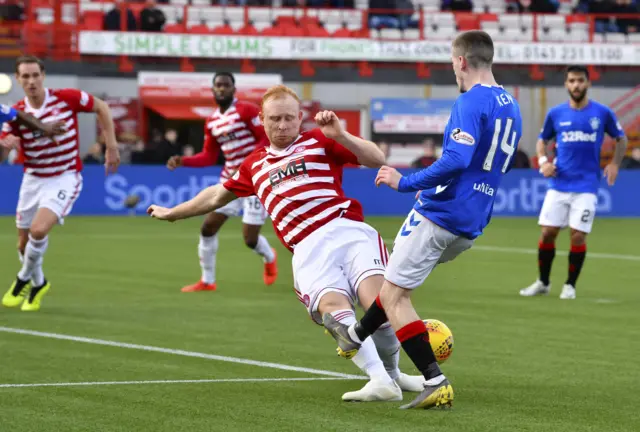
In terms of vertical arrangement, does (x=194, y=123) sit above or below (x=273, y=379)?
below

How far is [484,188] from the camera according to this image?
691 centimetres

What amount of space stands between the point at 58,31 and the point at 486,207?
2915cm

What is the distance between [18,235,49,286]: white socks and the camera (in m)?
12.0

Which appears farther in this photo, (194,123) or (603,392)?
(194,123)

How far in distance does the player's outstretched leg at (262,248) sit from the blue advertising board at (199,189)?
40.7 feet

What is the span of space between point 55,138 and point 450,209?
246 inches

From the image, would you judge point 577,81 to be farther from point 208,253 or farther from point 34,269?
point 34,269

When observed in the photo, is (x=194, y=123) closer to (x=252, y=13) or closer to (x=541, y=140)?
(x=252, y=13)

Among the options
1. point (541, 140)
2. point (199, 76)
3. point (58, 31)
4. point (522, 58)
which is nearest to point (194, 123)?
point (199, 76)

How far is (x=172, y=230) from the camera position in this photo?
958 inches

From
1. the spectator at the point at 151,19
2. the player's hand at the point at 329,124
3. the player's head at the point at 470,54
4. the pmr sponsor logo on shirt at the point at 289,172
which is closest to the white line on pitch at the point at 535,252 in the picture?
the pmr sponsor logo on shirt at the point at 289,172

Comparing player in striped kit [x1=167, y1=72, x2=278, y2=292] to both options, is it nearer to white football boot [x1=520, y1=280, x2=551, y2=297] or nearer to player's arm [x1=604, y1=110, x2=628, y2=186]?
white football boot [x1=520, y1=280, x2=551, y2=297]

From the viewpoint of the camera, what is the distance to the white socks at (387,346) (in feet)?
24.2

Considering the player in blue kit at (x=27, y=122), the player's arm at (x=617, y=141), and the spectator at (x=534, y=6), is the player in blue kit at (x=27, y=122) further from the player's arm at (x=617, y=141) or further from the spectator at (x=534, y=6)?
the spectator at (x=534, y=6)
